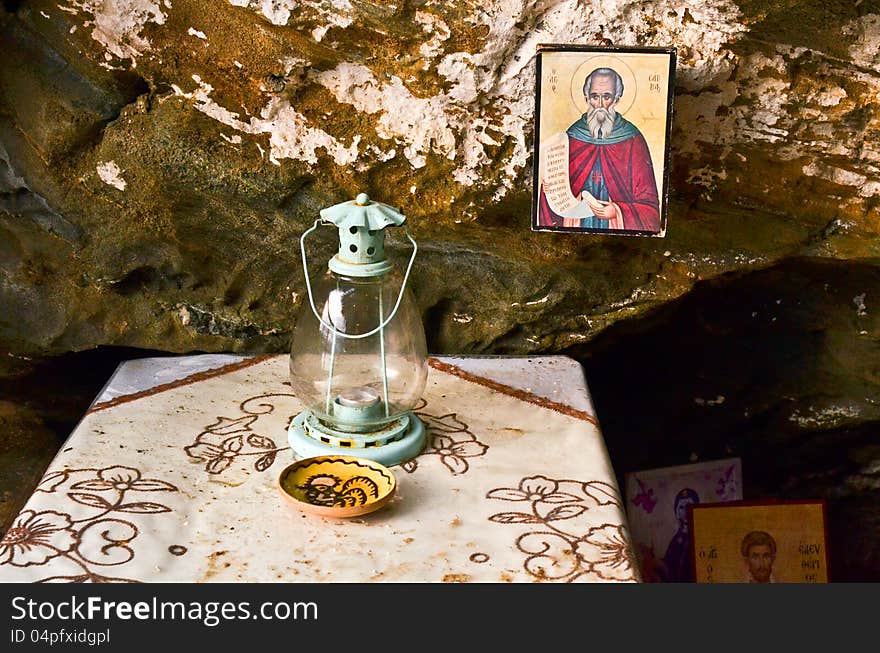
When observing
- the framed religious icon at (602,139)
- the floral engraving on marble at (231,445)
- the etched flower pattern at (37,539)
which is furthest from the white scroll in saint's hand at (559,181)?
the etched flower pattern at (37,539)

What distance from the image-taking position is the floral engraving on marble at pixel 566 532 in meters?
1.27

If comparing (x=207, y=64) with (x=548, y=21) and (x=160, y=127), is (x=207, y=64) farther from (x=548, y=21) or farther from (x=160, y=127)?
(x=548, y=21)

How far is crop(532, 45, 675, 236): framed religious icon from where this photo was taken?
159 centimetres

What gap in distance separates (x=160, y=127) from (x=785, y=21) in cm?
90

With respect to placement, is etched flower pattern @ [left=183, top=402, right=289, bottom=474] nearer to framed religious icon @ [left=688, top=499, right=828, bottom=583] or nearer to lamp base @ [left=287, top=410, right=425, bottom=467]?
lamp base @ [left=287, top=410, right=425, bottom=467]

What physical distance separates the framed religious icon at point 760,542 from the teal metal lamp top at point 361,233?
0.83 metres

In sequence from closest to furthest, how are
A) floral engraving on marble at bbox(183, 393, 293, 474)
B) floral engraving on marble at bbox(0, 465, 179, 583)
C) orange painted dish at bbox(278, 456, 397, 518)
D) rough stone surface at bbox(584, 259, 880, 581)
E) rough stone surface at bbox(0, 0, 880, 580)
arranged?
floral engraving on marble at bbox(0, 465, 179, 583) < orange painted dish at bbox(278, 456, 397, 518) < floral engraving on marble at bbox(183, 393, 293, 474) < rough stone surface at bbox(0, 0, 880, 580) < rough stone surface at bbox(584, 259, 880, 581)

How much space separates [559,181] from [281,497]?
62 centimetres

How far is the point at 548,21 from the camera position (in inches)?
62.3

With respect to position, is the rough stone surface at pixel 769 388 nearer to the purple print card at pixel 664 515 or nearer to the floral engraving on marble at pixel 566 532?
the purple print card at pixel 664 515

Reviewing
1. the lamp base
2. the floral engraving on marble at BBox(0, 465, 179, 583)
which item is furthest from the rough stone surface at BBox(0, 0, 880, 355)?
the floral engraving on marble at BBox(0, 465, 179, 583)

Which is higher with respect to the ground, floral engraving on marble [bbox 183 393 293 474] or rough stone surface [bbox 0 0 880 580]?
rough stone surface [bbox 0 0 880 580]

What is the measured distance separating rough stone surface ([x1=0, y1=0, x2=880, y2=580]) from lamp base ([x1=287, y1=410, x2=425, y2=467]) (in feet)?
1.22

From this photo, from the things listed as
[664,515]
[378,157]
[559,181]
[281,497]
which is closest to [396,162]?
[378,157]
